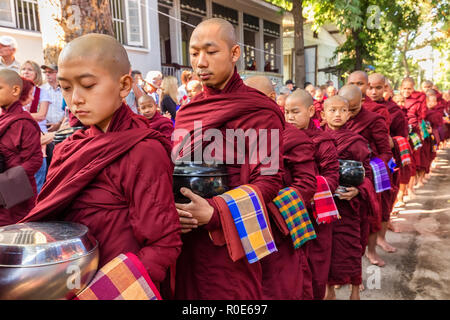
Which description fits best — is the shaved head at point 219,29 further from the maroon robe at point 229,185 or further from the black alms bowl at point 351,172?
the black alms bowl at point 351,172

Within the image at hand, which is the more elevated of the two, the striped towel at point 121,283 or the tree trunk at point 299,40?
the tree trunk at point 299,40

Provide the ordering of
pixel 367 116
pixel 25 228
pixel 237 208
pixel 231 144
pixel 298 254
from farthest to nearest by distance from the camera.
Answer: pixel 367 116 → pixel 298 254 → pixel 231 144 → pixel 237 208 → pixel 25 228

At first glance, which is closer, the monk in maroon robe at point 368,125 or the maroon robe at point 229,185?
the maroon robe at point 229,185

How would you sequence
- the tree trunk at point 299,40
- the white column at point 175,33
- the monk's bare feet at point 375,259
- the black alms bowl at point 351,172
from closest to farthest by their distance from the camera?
the black alms bowl at point 351,172, the monk's bare feet at point 375,259, the tree trunk at point 299,40, the white column at point 175,33

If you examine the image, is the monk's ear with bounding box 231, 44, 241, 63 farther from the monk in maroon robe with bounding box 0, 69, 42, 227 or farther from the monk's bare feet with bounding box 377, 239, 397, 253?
the monk's bare feet with bounding box 377, 239, 397, 253

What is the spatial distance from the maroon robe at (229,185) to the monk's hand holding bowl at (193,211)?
0.73ft

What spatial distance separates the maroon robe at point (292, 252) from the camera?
2.28 metres

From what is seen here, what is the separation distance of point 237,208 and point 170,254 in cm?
40

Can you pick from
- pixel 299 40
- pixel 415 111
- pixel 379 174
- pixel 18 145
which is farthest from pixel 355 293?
pixel 299 40

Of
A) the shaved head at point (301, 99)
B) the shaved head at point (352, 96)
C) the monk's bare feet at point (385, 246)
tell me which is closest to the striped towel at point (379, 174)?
the shaved head at point (352, 96)

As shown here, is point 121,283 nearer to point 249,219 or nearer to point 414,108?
point 249,219

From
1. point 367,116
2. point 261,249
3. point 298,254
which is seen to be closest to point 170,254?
point 261,249

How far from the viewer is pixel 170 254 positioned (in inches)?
50.7
